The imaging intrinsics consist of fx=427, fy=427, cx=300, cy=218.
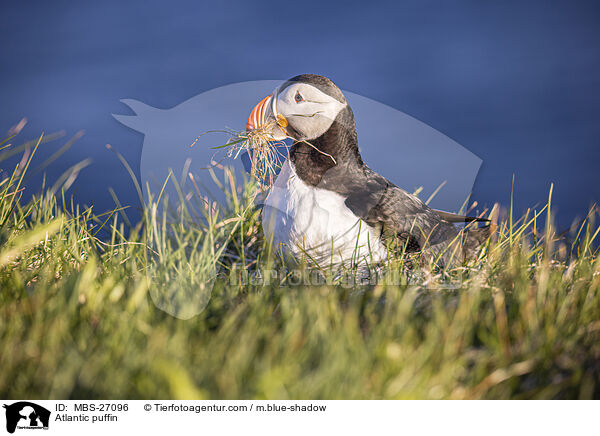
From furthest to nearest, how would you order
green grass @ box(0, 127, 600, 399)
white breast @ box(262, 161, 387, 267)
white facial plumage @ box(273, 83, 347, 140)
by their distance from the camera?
1. white facial plumage @ box(273, 83, 347, 140)
2. white breast @ box(262, 161, 387, 267)
3. green grass @ box(0, 127, 600, 399)

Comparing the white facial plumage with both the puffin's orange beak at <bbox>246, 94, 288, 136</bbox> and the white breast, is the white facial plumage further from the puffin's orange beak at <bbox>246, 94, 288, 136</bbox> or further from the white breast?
the white breast

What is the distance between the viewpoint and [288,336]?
168cm

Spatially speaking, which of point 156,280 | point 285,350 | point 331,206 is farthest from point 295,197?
point 285,350

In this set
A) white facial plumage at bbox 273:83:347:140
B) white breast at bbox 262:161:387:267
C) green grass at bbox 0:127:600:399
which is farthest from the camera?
white facial plumage at bbox 273:83:347:140

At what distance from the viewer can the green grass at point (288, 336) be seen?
4.62ft

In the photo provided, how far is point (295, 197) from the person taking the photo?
306 cm

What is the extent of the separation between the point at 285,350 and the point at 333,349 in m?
0.20

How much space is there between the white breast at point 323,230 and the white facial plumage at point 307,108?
445mm

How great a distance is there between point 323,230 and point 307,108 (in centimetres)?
91
